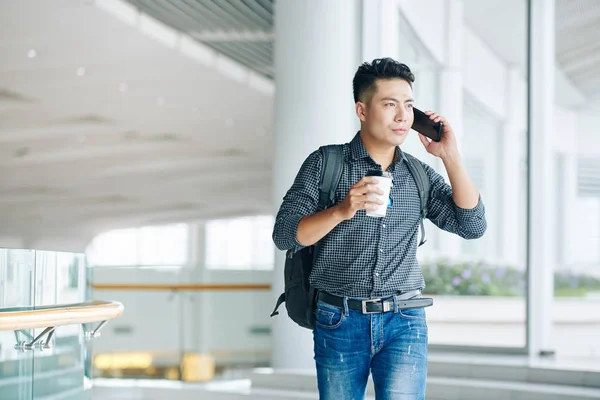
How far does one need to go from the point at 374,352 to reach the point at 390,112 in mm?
666

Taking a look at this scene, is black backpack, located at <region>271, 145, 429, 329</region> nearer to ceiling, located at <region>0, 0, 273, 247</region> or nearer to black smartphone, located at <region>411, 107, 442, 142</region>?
black smartphone, located at <region>411, 107, 442, 142</region>

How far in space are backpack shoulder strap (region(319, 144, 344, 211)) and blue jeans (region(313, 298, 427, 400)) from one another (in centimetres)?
30

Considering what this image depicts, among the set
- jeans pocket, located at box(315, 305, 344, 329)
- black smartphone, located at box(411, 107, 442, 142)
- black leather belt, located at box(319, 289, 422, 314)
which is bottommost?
jeans pocket, located at box(315, 305, 344, 329)

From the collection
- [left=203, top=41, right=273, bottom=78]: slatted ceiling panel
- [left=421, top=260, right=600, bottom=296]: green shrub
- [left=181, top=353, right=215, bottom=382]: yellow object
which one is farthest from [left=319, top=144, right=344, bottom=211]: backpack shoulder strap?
[left=203, top=41, right=273, bottom=78]: slatted ceiling panel

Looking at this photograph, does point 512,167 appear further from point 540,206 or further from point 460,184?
point 460,184

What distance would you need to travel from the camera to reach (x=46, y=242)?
30.9 m

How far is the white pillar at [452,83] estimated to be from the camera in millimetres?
6926

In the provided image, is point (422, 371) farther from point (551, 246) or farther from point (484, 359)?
point (551, 246)

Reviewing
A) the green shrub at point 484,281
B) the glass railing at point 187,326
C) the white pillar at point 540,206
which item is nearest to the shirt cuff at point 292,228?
the white pillar at point 540,206

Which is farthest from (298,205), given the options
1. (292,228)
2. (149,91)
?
(149,91)

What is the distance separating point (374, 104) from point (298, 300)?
2.00ft

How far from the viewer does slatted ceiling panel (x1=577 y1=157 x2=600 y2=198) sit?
6.52 m

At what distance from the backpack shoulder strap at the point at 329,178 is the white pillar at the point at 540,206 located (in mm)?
4197

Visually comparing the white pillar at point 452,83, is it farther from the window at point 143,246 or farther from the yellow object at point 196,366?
the window at point 143,246
